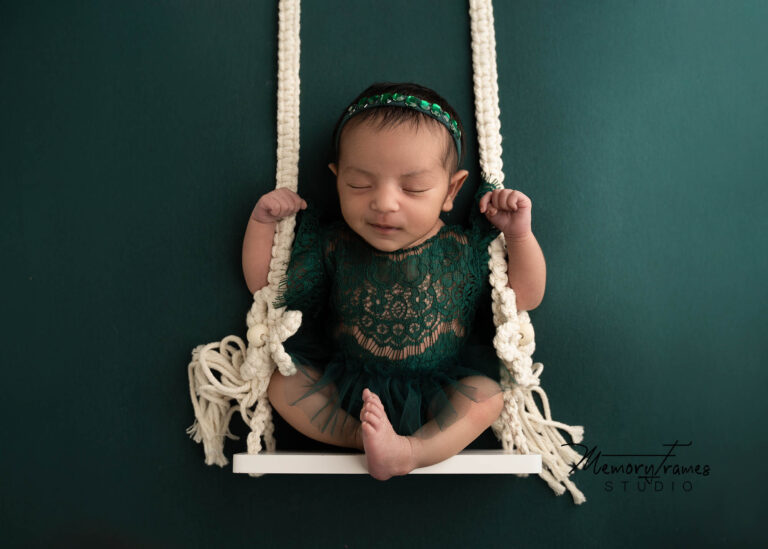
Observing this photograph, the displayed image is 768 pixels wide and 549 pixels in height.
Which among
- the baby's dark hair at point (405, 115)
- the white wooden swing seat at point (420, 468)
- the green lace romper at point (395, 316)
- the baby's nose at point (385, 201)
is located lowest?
the white wooden swing seat at point (420, 468)

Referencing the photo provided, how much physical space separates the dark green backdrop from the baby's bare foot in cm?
19

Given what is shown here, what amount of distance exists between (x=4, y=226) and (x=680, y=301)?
1.26 metres

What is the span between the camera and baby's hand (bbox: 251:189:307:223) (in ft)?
2.88

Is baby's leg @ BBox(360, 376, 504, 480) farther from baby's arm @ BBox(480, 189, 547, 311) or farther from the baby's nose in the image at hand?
the baby's nose

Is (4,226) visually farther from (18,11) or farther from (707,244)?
(707,244)

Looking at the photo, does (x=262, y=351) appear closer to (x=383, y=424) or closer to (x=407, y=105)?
(x=383, y=424)

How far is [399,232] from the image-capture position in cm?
82

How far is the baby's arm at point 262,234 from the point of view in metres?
0.89

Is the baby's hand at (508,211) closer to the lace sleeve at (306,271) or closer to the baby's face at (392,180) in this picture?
the baby's face at (392,180)

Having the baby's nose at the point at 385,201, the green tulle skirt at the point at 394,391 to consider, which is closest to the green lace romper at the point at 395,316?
the green tulle skirt at the point at 394,391

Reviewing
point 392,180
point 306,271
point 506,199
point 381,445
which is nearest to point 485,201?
point 506,199

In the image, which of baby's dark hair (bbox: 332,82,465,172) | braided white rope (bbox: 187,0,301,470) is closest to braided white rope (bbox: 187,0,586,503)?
braided white rope (bbox: 187,0,301,470)

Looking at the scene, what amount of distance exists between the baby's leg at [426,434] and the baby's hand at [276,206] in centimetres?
34

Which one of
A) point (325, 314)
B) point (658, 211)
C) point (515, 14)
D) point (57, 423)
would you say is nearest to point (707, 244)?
point (658, 211)
